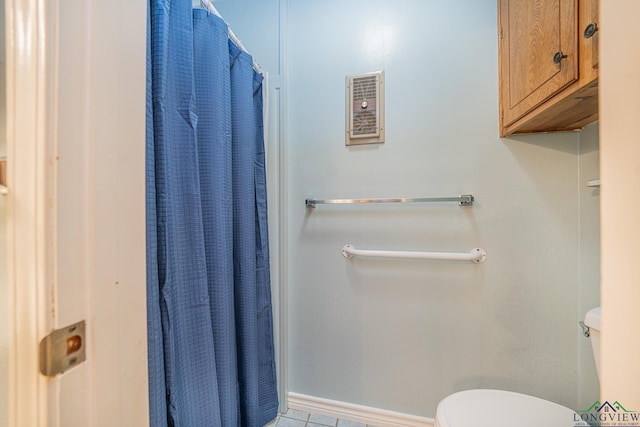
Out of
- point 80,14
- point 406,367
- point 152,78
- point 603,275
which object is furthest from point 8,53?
point 406,367

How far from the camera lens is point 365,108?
4.14ft

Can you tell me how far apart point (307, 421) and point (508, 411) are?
90cm

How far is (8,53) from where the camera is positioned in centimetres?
34

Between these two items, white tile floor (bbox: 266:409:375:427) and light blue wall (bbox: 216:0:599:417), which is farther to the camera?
white tile floor (bbox: 266:409:375:427)

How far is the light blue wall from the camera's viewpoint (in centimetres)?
108

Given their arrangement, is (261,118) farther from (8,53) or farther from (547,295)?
(547,295)

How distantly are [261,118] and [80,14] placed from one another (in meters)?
0.90

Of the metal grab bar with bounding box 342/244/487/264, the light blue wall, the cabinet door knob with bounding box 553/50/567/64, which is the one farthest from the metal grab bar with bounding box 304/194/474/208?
the cabinet door knob with bounding box 553/50/567/64

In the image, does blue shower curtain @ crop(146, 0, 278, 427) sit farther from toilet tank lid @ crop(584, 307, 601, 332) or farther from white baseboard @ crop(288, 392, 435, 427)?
toilet tank lid @ crop(584, 307, 601, 332)

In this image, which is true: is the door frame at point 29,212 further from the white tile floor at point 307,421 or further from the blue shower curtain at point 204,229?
the white tile floor at point 307,421

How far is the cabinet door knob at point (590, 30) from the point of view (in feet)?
2.03

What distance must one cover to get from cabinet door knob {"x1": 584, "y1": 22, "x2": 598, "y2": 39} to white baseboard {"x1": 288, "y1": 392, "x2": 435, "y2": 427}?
1.52 meters

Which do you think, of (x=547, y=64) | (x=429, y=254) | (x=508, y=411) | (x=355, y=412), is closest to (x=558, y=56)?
(x=547, y=64)


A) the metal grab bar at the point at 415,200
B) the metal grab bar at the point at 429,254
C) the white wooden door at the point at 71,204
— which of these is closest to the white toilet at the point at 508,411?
the metal grab bar at the point at 429,254
